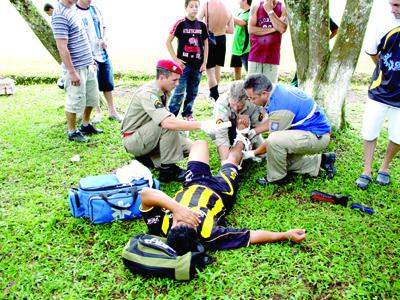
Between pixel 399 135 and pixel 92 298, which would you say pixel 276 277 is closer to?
pixel 92 298

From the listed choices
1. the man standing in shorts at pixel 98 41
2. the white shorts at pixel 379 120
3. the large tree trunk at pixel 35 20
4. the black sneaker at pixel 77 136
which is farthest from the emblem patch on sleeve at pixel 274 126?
the large tree trunk at pixel 35 20

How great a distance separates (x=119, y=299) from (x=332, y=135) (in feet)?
12.0

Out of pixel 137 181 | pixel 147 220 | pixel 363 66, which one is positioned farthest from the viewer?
pixel 363 66

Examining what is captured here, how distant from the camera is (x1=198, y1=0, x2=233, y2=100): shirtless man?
5.99 m

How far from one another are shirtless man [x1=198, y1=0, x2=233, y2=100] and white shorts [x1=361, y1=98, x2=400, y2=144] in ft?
9.65

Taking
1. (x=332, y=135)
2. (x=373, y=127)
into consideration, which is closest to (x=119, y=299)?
(x=373, y=127)

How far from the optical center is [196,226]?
2836 mm

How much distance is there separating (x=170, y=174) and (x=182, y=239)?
1551mm

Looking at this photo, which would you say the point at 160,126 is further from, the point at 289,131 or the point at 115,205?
the point at 289,131

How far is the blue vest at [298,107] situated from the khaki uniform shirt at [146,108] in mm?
1116

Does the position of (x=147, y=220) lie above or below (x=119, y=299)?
above

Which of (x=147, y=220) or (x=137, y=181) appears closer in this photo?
(x=147, y=220)

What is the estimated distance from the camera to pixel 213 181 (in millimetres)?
3475

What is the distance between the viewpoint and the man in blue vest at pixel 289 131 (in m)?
3.67
